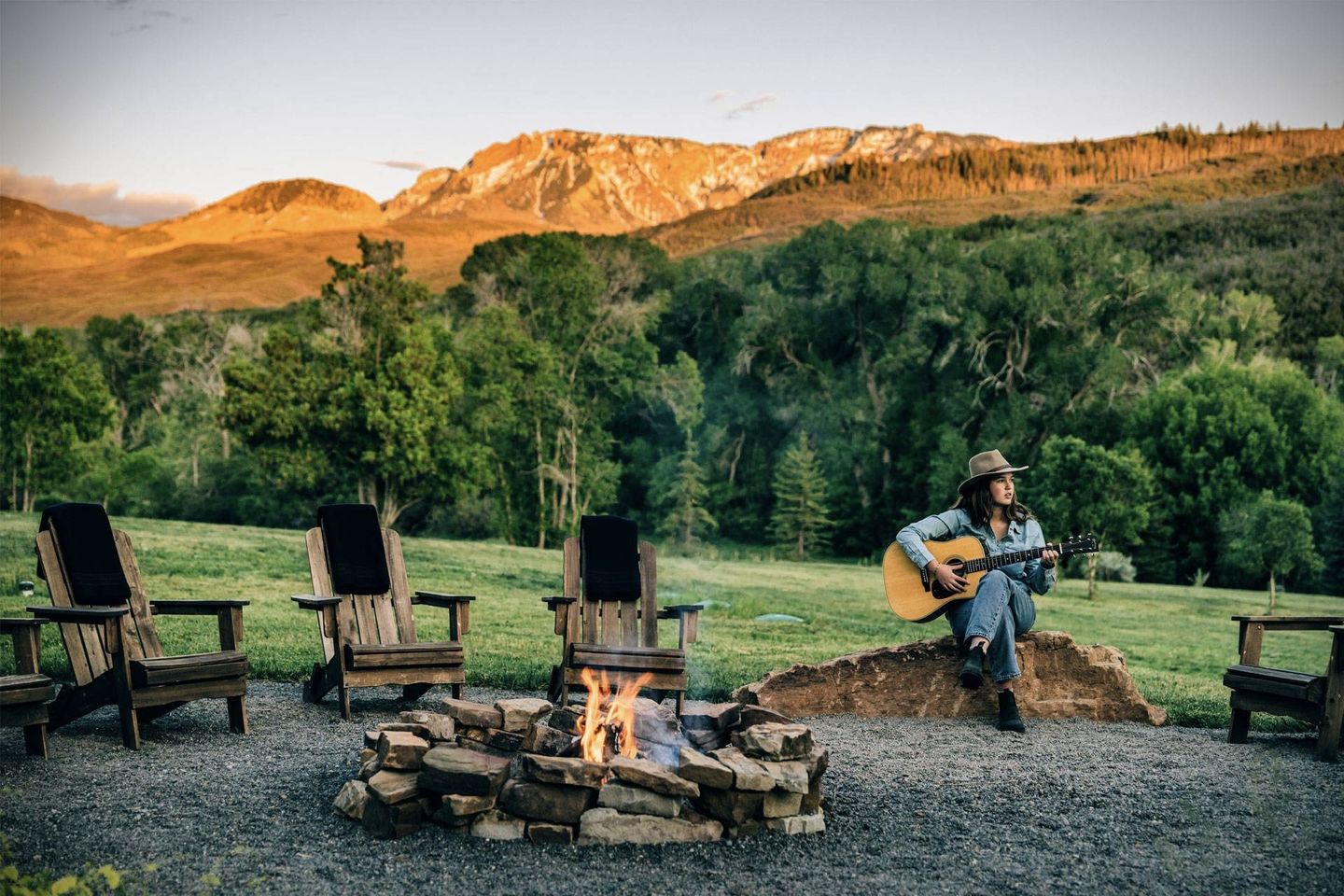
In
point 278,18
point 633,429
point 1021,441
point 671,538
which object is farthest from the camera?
point 633,429

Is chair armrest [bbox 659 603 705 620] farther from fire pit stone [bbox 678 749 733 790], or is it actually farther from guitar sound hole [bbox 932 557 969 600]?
fire pit stone [bbox 678 749 733 790]

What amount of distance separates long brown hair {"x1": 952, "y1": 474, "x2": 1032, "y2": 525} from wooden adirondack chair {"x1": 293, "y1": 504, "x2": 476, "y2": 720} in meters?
3.02

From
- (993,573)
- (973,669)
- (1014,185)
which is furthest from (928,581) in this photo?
(1014,185)

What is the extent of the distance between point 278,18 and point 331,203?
35552mm

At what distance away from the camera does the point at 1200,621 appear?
17.9m

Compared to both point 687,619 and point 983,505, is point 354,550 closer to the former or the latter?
point 687,619

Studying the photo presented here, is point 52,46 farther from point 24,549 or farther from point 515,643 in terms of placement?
point 24,549

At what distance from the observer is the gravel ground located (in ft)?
12.7

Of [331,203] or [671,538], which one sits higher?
[331,203]

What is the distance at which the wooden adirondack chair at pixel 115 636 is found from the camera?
5.25m

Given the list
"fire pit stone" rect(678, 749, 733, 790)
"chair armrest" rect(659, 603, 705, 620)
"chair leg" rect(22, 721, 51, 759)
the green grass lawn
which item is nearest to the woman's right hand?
"chair armrest" rect(659, 603, 705, 620)

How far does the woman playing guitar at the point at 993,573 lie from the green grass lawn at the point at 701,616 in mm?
1419

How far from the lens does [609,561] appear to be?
685 cm

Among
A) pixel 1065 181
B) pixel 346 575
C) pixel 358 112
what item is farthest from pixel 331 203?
pixel 1065 181
